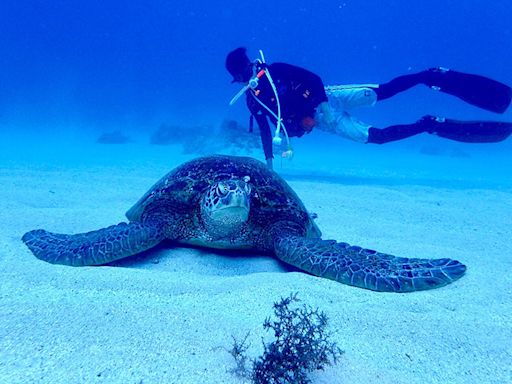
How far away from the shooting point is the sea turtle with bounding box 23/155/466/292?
3018mm

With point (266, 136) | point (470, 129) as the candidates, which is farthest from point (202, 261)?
point (470, 129)

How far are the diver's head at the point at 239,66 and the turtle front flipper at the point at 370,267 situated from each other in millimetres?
6283

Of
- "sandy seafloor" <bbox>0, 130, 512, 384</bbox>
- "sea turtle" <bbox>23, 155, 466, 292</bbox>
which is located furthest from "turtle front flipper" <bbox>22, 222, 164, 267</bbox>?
"sandy seafloor" <bbox>0, 130, 512, 384</bbox>

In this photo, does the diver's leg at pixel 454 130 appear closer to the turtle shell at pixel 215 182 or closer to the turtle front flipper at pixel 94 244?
the turtle shell at pixel 215 182

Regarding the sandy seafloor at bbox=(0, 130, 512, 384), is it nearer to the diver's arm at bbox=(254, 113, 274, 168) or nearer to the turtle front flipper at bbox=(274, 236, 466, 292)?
the turtle front flipper at bbox=(274, 236, 466, 292)

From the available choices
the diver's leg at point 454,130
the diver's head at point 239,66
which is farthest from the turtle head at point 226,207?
the diver's leg at point 454,130

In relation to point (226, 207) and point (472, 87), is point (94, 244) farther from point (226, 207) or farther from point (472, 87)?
point (472, 87)

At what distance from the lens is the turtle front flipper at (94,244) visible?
3160 mm

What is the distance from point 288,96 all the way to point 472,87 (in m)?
5.60

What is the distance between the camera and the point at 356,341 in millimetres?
2156

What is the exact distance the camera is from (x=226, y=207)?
3.32 m

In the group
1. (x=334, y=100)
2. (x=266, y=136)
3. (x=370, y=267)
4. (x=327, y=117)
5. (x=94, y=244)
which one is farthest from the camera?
(x=334, y=100)

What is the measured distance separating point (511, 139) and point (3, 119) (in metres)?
57.0

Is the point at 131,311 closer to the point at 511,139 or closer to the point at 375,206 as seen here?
the point at 375,206
